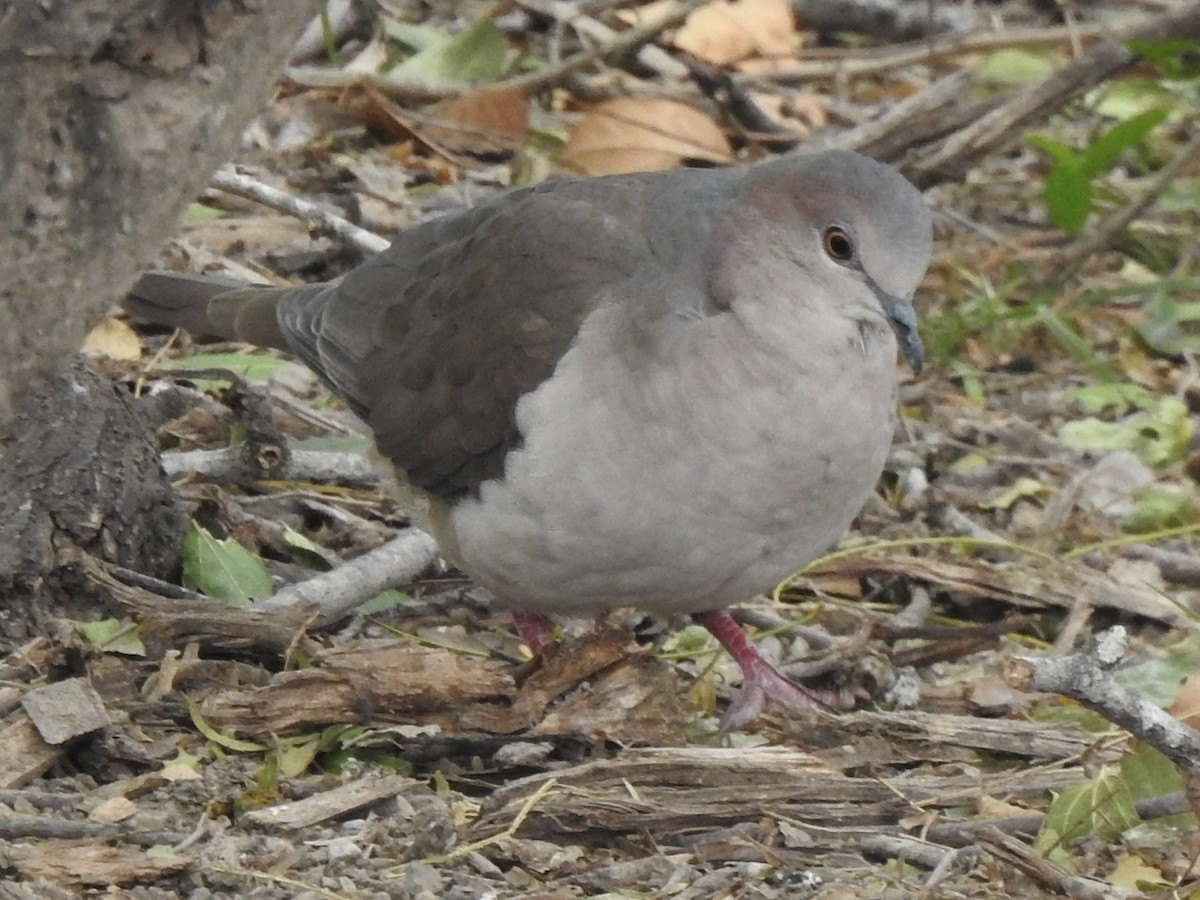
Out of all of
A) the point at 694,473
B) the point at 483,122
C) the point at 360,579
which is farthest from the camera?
the point at 483,122

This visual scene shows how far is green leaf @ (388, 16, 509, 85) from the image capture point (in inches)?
284

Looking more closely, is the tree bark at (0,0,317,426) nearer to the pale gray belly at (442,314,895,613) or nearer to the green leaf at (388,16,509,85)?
the pale gray belly at (442,314,895,613)

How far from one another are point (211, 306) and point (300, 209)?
0.53m

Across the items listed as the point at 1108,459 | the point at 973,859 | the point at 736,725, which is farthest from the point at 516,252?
the point at 1108,459

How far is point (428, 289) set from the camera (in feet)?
15.6

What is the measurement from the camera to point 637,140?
6.61 meters

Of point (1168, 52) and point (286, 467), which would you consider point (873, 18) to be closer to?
point (1168, 52)

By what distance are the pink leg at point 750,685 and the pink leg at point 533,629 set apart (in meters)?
0.35

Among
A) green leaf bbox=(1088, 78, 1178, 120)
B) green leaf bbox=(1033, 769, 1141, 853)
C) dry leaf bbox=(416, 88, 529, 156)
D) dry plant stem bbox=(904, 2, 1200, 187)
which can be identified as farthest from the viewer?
green leaf bbox=(1088, 78, 1178, 120)

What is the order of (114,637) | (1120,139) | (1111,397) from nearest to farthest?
1. (114,637)
2. (1111,397)
3. (1120,139)

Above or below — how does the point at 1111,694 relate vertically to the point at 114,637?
above

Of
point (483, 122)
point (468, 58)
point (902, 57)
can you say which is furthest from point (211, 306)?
point (902, 57)

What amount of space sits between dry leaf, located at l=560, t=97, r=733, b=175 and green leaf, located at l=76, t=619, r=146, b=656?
296cm

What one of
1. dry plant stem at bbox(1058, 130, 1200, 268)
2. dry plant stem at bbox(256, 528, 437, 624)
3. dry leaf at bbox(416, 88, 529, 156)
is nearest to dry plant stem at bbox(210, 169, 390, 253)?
dry plant stem at bbox(256, 528, 437, 624)
